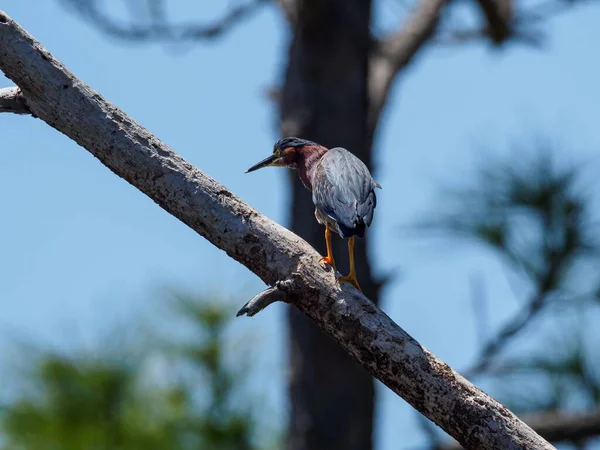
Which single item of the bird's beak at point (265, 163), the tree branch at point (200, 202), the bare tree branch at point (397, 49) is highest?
the bare tree branch at point (397, 49)

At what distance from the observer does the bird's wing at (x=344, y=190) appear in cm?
228

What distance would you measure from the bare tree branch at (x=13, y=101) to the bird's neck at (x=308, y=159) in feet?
2.24

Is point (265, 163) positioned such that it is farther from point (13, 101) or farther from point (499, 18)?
point (499, 18)

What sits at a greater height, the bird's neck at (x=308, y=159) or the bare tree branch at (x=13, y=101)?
the bird's neck at (x=308, y=159)

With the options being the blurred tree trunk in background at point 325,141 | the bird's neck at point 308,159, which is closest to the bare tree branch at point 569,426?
the blurred tree trunk in background at point 325,141

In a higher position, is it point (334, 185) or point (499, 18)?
point (499, 18)

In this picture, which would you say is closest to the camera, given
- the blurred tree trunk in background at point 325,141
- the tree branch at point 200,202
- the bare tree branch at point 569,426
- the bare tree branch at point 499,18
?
the tree branch at point 200,202

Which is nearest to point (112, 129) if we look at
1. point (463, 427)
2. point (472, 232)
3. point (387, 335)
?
point (387, 335)

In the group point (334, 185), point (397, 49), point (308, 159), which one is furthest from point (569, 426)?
point (334, 185)

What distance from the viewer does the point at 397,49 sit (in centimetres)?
529

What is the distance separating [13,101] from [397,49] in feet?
10.7

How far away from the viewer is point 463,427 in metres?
2.13

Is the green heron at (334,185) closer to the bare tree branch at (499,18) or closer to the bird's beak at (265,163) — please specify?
the bird's beak at (265,163)

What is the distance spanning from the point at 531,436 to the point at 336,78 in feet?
8.96
